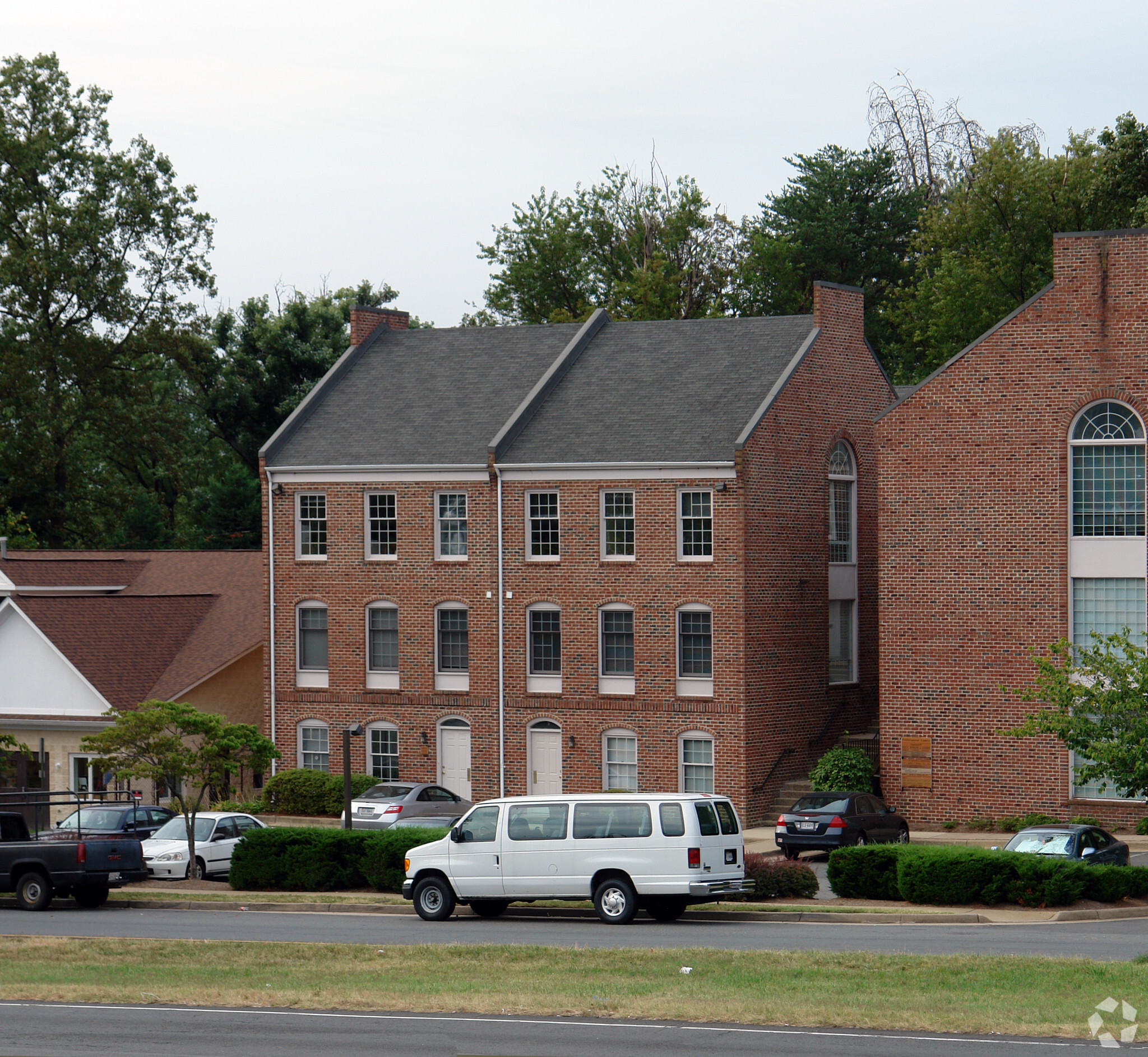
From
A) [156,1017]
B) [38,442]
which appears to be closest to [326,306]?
[38,442]

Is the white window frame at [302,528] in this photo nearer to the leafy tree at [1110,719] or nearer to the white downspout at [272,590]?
the white downspout at [272,590]

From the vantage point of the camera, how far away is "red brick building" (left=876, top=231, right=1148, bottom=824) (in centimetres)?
3844

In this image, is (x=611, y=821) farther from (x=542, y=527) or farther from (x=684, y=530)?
(x=542, y=527)

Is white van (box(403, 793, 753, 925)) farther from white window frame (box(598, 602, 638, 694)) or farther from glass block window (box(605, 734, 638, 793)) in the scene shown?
white window frame (box(598, 602, 638, 694))

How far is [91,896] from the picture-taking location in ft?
99.4

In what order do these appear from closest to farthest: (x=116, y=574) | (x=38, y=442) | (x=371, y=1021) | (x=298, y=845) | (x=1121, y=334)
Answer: (x=371, y=1021) → (x=298, y=845) → (x=1121, y=334) → (x=116, y=574) → (x=38, y=442)

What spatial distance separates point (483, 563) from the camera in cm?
4481

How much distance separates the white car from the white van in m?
9.23

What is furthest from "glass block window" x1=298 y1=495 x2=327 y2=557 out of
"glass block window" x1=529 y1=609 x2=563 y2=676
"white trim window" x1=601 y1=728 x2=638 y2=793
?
"white trim window" x1=601 y1=728 x2=638 y2=793

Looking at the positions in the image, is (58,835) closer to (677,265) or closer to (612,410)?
(612,410)

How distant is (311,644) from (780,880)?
879 inches

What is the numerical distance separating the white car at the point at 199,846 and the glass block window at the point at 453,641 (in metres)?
9.31

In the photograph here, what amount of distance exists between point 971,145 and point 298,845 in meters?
56.5

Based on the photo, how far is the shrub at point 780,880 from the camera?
27984mm
